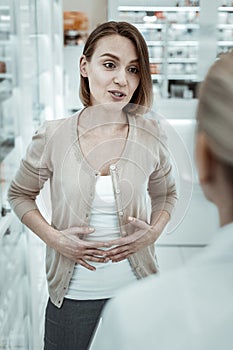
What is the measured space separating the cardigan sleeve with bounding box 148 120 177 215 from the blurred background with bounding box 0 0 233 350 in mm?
14

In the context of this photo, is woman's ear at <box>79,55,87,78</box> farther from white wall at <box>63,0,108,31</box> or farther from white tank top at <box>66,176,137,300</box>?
white tank top at <box>66,176,137,300</box>

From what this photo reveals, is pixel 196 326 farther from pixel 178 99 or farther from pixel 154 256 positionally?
pixel 178 99

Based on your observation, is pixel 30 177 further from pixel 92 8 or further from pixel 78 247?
pixel 92 8

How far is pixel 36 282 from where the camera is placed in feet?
5.28

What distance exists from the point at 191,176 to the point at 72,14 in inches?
15.8

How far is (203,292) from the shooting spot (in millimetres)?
538

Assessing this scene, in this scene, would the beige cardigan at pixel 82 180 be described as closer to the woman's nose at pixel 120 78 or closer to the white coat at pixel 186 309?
the woman's nose at pixel 120 78

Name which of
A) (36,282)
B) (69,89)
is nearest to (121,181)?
(69,89)

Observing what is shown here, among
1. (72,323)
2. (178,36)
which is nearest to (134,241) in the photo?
(72,323)

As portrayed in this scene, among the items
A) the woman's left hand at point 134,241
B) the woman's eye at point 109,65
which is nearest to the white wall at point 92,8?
the woman's eye at point 109,65

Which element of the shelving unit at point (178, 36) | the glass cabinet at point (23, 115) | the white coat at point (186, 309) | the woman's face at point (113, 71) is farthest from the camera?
the glass cabinet at point (23, 115)

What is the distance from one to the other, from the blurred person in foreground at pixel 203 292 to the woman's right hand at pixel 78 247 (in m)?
0.66

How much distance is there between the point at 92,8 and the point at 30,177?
1.13 feet

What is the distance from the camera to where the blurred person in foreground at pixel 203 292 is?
53 cm
